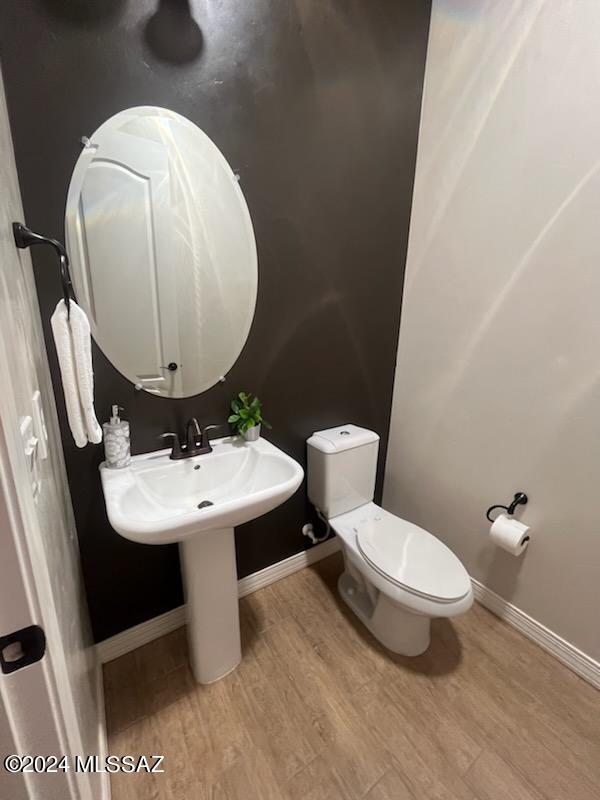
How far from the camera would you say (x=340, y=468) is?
67.9 inches

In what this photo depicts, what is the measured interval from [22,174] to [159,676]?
1699mm

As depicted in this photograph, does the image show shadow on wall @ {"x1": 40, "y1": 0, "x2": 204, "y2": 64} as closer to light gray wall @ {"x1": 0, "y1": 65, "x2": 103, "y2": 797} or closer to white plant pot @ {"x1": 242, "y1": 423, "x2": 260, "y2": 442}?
light gray wall @ {"x1": 0, "y1": 65, "x2": 103, "y2": 797}

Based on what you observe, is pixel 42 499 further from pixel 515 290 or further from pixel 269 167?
pixel 515 290

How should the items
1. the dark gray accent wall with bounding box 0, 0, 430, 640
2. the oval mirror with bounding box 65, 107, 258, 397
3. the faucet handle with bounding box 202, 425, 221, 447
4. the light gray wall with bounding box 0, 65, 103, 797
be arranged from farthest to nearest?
1. the faucet handle with bounding box 202, 425, 221, 447
2. the oval mirror with bounding box 65, 107, 258, 397
3. the dark gray accent wall with bounding box 0, 0, 430, 640
4. the light gray wall with bounding box 0, 65, 103, 797

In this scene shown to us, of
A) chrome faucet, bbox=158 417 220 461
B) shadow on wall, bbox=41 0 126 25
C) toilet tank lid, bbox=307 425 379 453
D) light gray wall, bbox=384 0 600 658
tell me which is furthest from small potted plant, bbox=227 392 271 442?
shadow on wall, bbox=41 0 126 25

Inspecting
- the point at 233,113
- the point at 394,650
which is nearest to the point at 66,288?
the point at 233,113

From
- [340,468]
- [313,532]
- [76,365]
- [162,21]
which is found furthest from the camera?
[313,532]

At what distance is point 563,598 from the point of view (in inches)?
58.8

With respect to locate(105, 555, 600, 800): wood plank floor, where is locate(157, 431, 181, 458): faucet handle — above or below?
above

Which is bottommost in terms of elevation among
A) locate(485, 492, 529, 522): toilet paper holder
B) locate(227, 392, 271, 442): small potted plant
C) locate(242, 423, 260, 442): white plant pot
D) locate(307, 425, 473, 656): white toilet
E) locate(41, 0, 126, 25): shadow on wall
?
locate(307, 425, 473, 656): white toilet

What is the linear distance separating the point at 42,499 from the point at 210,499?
0.67m

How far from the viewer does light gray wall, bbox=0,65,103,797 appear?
50 centimetres

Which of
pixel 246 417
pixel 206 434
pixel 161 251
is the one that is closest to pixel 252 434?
pixel 246 417

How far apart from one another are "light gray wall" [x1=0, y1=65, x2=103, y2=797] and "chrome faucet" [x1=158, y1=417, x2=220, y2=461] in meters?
0.34
